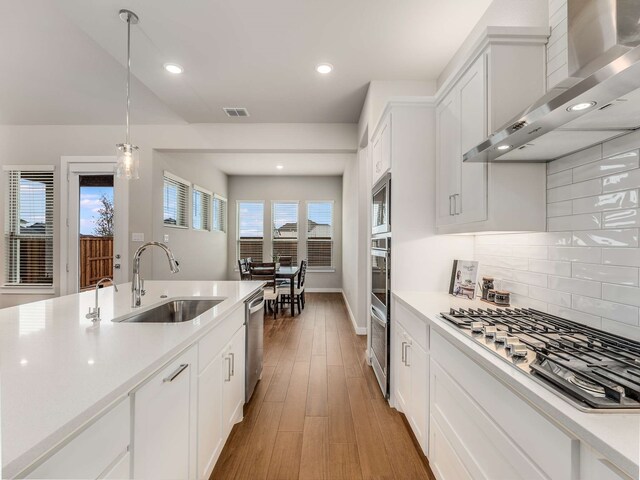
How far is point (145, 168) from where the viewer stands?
4.34 meters

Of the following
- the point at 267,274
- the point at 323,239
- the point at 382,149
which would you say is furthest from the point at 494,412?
the point at 323,239

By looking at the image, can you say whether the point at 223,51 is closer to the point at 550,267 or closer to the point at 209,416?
the point at 209,416

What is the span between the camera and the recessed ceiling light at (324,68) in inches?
113

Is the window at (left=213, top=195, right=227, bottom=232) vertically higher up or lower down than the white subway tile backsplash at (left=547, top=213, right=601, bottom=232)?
higher up

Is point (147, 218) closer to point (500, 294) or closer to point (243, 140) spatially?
point (243, 140)

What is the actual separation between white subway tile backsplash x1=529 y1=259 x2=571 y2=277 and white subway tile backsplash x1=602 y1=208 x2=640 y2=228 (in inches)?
11.0

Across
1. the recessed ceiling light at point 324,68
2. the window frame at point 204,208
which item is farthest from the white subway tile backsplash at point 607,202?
the window frame at point 204,208

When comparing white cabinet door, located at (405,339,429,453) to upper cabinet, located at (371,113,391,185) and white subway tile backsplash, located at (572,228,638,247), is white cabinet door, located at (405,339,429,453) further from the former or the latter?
upper cabinet, located at (371,113,391,185)

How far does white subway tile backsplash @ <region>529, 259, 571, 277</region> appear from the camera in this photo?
1447 mm

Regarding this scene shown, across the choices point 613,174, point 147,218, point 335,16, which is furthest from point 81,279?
point 613,174

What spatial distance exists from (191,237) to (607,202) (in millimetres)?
5595

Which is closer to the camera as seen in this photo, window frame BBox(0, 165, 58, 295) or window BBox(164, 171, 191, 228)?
window frame BBox(0, 165, 58, 295)

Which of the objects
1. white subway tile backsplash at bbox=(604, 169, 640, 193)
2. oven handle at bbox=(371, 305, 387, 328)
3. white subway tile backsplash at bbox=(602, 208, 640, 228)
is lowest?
oven handle at bbox=(371, 305, 387, 328)

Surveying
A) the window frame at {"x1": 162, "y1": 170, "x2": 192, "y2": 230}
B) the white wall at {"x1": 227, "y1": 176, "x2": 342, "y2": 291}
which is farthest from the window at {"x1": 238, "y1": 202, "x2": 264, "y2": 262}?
the window frame at {"x1": 162, "y1": 170, "x2": 192, "y2": 230}
